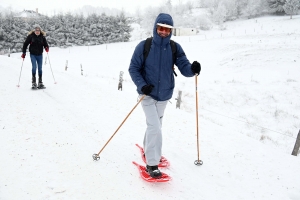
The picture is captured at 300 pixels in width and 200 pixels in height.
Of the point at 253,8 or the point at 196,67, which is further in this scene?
the point at 253,8

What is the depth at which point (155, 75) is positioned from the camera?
363cm

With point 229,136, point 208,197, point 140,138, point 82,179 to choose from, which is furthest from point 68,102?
point 208,197

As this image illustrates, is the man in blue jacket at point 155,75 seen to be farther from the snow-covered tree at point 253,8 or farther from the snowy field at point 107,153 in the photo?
the snow-covered tree at point 253,8

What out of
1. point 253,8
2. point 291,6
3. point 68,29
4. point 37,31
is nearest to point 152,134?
point 37,31

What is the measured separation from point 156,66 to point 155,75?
0.14 m

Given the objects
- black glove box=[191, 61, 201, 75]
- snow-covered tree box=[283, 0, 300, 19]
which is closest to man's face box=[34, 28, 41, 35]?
black glove box=[191, 61, 201, 75]

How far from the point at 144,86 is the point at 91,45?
4357cm

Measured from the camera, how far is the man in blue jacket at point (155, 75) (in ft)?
11.6

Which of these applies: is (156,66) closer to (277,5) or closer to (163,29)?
(163,29)

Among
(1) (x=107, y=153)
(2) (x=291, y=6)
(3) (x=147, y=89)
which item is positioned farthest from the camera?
(2) (x=291, y=6)

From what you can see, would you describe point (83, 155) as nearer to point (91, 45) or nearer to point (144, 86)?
point (144, 86)

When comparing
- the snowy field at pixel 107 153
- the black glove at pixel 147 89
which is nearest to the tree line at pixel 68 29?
the snowy field at pixel 107 153

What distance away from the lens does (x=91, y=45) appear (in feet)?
145

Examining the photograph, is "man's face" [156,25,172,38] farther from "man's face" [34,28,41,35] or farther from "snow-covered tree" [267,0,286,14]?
"snow-covered tree" [267,0,286,14]
